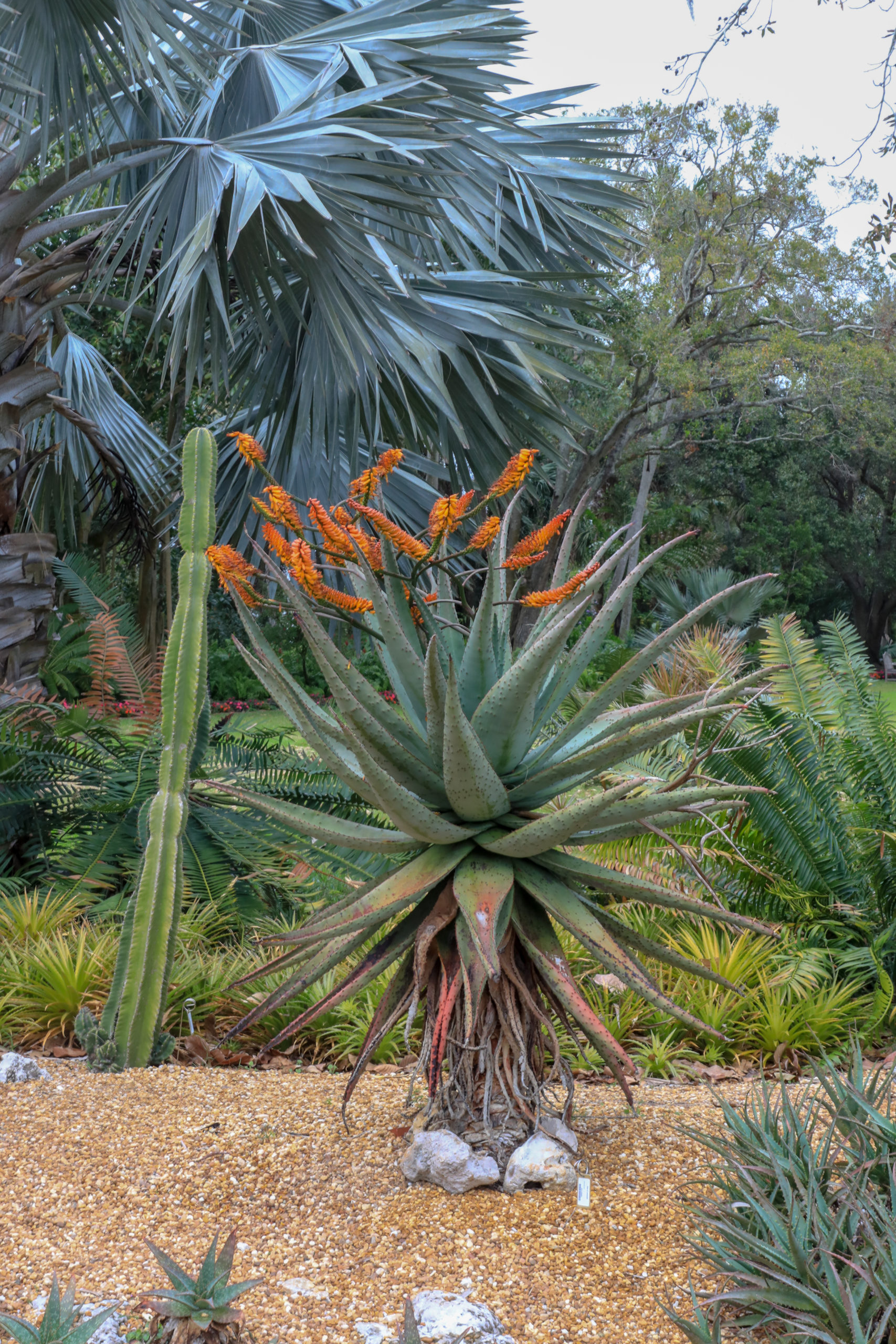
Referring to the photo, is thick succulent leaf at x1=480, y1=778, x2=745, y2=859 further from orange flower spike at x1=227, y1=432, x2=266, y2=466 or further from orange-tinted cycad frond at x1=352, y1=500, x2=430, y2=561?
orange flower spike at x1=227, y1=432, x2=266, y2=466

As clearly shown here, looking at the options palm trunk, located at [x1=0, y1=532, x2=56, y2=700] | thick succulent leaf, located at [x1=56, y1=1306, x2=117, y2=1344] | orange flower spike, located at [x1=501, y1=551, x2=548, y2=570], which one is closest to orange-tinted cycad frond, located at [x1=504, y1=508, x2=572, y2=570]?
orange flower spike, located at [x1=501, y1=551, x2=548, y2=570]

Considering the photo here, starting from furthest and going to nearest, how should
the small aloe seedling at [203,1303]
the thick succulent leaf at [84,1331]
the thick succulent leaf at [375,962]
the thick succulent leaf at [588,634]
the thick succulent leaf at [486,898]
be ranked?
the thick succulent leaf at [588,634] < the thick succulent leaf at [375,962] < the thick succulent leaf at [486,898] < the small aloe seedling at [203,1303] < the thick succulent leaf at [84,1331]

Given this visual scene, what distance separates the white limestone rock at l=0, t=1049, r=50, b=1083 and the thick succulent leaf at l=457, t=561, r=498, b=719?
1.93m

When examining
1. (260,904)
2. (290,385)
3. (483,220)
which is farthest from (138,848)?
(483,220)

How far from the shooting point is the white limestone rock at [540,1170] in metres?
2.44

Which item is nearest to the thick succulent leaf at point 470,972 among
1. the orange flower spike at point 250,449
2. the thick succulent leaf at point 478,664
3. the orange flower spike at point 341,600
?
the thick succulent leaf at point 478,664

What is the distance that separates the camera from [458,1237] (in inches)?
89.4

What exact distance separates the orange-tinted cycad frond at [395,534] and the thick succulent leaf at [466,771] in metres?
0.28

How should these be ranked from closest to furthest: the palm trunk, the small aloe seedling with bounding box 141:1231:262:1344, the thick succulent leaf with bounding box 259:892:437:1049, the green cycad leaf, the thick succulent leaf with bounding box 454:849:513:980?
the small aloe seedling with bounding box 141:1231:262:1344
the thick succulent leaf with bounding box 454:849:513:980
the thick succulent leaf with bounding box 259:892:437:1049
the green cycad leaf
the palm trunk

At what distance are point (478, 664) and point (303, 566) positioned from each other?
1.98 ft

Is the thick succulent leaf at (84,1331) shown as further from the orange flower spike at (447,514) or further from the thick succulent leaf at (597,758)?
the orange flower spike at (447,514)

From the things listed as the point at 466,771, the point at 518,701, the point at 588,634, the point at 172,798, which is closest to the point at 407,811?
the point at 466,771

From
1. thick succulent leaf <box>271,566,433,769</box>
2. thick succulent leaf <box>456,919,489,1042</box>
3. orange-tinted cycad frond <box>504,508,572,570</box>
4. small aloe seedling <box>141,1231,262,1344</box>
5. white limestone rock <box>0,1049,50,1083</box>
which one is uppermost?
orange-tinted cycad frond <box>504,508,572,570</box>

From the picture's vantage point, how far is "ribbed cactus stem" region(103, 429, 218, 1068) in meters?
3.52
